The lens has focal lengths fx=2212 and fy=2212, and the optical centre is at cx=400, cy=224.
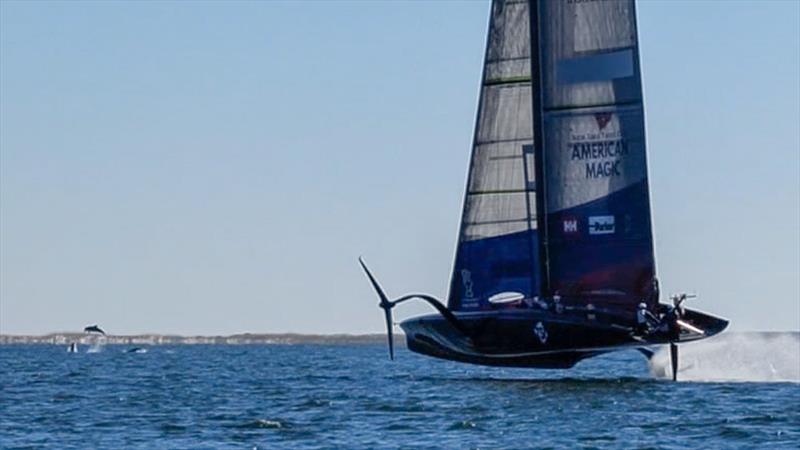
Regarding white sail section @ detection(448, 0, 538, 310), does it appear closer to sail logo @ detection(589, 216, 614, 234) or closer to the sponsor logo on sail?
sail logo @ detection(589, 216, 614, 234)

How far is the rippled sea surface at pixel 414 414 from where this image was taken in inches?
1831

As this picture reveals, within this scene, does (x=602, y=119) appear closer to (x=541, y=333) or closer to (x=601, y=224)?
(x=601, y=224)

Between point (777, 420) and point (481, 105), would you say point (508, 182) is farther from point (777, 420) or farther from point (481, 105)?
point (777, 420)

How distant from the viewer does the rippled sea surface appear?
153ft

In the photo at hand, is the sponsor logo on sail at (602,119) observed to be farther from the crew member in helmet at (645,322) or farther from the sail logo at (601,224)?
the crew member in helmet at (645,322)

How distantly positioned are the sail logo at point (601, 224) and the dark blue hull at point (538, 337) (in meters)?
2.56

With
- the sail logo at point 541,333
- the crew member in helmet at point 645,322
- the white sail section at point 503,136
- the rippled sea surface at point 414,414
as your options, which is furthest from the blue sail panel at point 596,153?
the rippled sea surface at point 414,414

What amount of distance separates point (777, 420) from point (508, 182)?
1877 centimetres

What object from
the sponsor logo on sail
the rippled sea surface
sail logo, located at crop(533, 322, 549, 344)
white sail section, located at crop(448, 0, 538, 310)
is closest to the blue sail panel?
the sponsor logo on sail

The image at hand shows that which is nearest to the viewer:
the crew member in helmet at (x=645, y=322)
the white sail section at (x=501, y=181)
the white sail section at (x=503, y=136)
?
the crew member in helmet at (x=645, y=322)

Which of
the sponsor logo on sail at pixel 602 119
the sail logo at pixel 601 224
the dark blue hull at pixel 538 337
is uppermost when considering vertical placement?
the sponsor logo on sail at pixel 602 119

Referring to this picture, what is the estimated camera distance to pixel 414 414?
5356 centimetres

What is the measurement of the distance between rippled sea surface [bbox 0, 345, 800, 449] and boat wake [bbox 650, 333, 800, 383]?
303 cm

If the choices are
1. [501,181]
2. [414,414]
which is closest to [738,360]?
[501,181]
